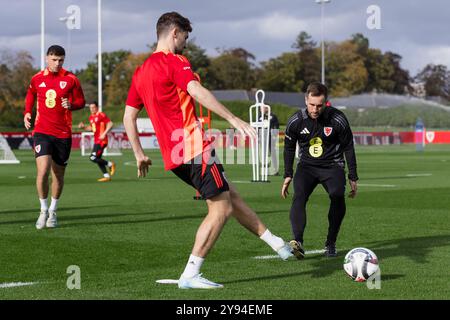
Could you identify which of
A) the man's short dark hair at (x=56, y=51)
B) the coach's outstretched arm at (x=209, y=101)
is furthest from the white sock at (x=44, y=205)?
Answer: the coach's outstretched arm at (x=209, y=101)

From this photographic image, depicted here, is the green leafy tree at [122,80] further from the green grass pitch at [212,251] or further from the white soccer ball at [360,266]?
the white soccer ball at [360,266]

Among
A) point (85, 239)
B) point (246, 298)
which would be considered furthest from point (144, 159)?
point (85, 239)

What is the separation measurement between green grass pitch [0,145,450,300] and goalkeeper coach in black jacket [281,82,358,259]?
42cm

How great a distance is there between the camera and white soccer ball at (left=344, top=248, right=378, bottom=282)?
25.3ft

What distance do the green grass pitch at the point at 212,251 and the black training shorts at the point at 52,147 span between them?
0.98 metres

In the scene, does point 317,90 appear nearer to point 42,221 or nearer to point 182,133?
point 182,133

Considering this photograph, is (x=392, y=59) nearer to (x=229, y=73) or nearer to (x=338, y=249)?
(x=229, y=73)

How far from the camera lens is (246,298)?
22.6ft

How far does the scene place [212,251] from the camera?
998 centimetres

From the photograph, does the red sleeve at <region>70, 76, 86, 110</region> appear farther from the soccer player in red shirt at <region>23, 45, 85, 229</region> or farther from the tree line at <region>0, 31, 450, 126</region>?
the tree line at <region>0, 31, 450, 126</region>

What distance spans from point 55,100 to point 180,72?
5.86 metres

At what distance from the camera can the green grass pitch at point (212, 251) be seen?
7340mm

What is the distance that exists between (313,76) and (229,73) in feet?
40.3

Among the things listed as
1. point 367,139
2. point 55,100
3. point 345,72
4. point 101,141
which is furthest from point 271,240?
point 345,72
